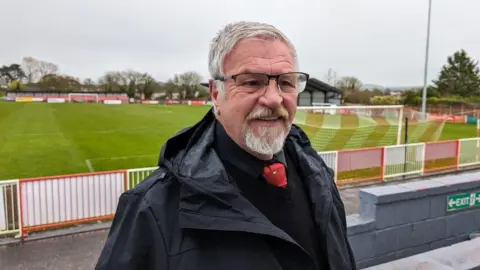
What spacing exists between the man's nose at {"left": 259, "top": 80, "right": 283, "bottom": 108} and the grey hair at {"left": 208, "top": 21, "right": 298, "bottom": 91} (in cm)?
19

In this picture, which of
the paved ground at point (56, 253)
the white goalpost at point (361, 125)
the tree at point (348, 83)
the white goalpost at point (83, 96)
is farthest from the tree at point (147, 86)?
the paved ground at point (56, 253)

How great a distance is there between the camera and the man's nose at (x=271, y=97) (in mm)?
1502

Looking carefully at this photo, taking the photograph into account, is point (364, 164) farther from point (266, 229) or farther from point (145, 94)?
point (145, 94)

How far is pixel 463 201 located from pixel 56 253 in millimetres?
6082

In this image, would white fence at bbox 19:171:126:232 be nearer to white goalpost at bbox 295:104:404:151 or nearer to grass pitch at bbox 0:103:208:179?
white goalpost at bbox 295:104:404:151

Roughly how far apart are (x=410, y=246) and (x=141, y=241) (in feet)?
14.2

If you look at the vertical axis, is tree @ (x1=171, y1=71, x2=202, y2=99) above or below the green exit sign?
above

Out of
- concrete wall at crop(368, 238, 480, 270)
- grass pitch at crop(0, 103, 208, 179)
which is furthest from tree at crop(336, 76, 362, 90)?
concrete wall at crop(368, 238, 480, 270)

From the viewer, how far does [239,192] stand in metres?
1.39

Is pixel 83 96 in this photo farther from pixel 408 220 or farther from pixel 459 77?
pixel 408 220

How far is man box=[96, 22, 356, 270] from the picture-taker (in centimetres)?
130

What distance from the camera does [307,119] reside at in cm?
1245

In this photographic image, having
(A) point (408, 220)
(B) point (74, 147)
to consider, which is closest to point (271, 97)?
(A) point (408, 220)

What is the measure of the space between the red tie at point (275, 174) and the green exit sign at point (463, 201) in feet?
13.7
